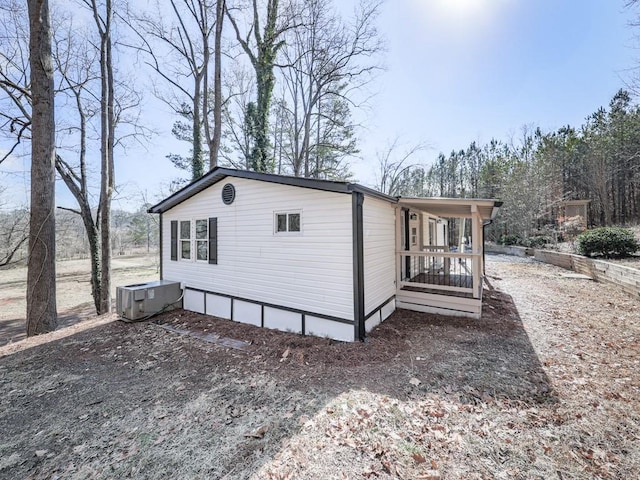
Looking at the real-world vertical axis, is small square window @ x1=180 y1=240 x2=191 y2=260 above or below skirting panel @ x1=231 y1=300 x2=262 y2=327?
above

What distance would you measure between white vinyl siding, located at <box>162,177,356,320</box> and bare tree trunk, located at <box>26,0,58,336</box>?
9.90 ft

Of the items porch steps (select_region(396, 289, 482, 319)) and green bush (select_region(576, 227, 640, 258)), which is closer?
porch steps (select_region(396, 289, 482, 319))

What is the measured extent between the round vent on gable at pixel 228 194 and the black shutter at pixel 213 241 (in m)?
0.63

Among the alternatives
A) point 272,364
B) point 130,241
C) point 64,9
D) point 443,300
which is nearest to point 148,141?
point 64,9

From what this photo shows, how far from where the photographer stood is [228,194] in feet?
22.0

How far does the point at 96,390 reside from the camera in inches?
152

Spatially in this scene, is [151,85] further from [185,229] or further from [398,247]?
[398,247]

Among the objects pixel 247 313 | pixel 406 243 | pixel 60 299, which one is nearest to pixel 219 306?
pixel 247 313

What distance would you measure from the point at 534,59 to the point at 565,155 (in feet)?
69.3

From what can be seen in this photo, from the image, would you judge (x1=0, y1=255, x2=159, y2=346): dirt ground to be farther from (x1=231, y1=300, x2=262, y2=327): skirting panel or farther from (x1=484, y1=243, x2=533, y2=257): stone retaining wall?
(x1=484, y1=243, x2=533, y2=257): stone retaining wall

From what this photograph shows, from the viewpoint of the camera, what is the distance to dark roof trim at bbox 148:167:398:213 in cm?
488

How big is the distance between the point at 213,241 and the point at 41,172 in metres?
4.00

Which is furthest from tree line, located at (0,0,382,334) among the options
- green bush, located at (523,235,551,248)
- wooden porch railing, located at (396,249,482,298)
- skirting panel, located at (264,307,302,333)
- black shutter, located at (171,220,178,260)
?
green bush, located at (523,235,551,248)

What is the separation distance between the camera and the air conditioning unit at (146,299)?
22.1ft
